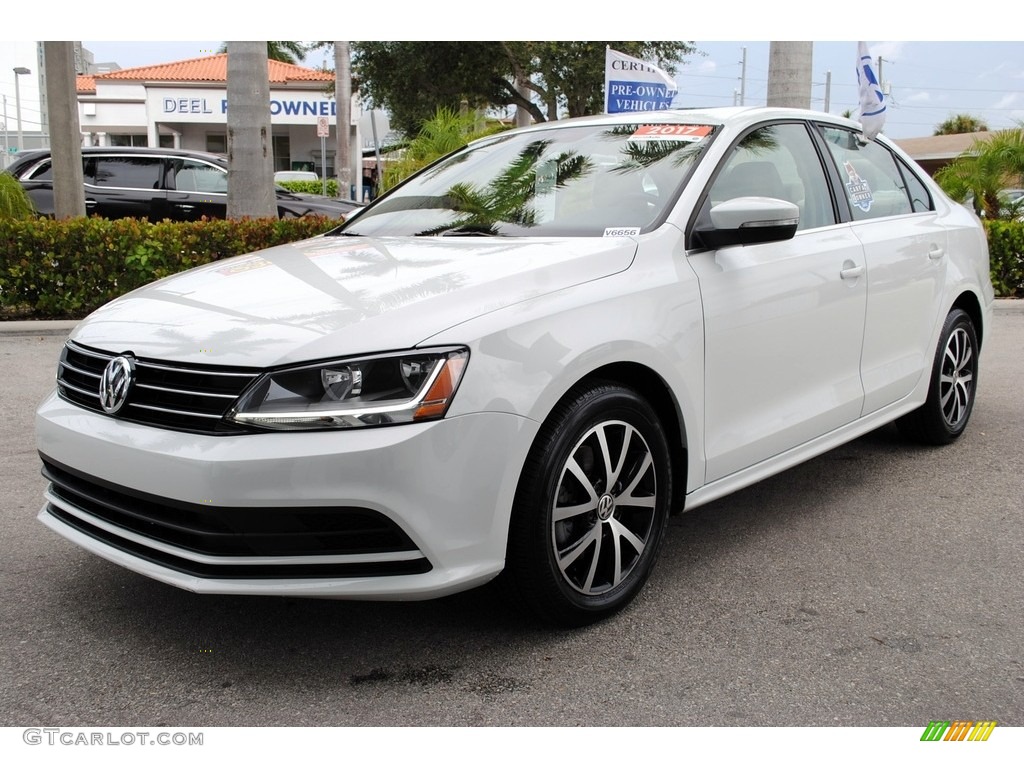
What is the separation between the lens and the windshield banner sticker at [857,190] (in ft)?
14.6

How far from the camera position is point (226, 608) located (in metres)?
3.31

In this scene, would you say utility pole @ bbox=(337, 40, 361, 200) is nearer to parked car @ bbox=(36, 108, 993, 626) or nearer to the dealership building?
the dealership building

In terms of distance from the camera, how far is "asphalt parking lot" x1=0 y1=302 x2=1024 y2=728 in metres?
2.68

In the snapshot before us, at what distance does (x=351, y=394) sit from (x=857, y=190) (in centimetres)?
285

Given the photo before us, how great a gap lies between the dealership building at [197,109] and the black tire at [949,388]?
29961mm

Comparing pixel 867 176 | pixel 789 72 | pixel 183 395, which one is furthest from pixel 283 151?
pixel 183 395

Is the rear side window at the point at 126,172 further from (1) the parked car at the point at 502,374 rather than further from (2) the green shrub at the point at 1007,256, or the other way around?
(2) the green shrub at the point at 1007,256

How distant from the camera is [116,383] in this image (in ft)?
9.45

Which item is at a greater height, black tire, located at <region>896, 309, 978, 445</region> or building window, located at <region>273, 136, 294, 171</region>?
building window, located at <region>273, 136, 294, 171</region>

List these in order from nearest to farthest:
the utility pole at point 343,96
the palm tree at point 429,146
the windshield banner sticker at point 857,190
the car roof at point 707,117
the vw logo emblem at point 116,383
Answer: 1. the vw logo emblem at point 116,383
2. the car roof at point 707,117
3. the windshield banner sticker at point 857,190
4. the palm tree at point 429,146
5. the utility pole at point 343,96

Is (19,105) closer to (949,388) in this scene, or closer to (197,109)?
(197,109)

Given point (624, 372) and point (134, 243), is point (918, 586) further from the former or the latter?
point (134, 243)

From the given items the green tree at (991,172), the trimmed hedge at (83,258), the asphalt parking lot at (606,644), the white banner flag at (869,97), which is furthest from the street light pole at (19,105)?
the asphalt parking lot at (606,644)

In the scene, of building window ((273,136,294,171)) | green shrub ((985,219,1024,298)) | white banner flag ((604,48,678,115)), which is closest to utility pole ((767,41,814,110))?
white banner flag ((604,48,678,115))
